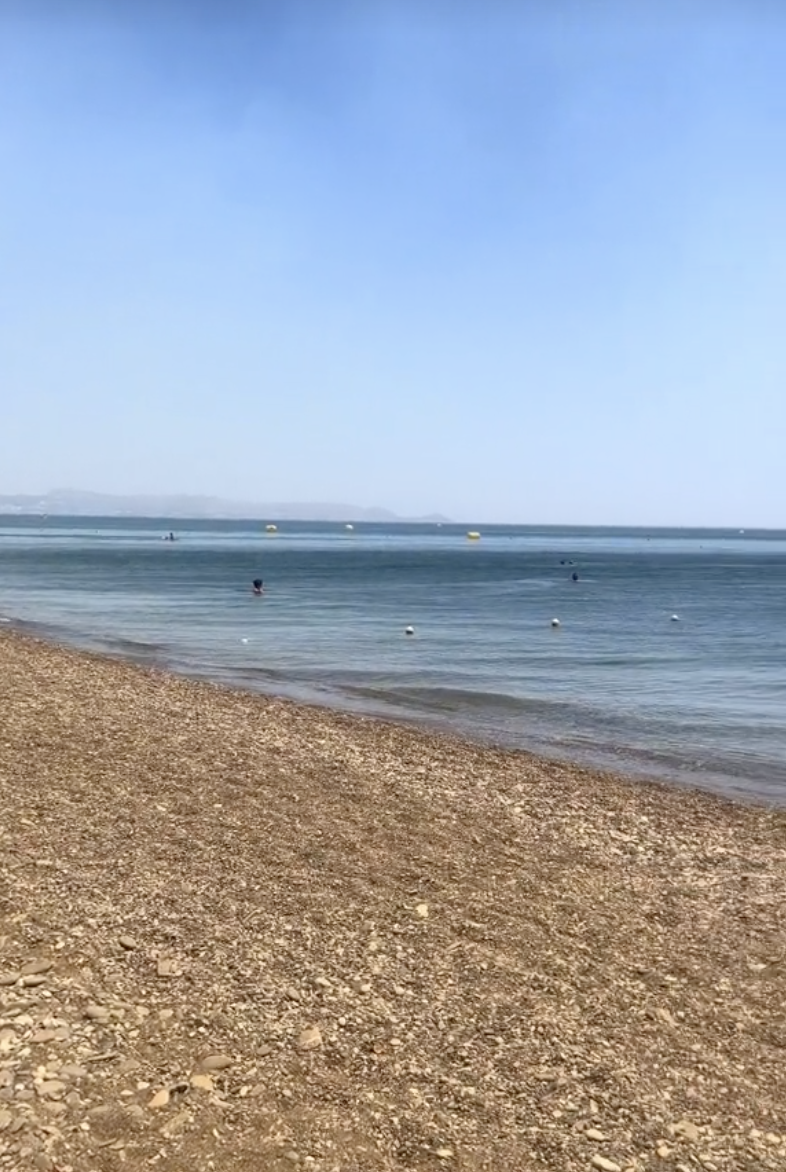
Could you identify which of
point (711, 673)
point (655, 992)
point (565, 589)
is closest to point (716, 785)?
point (655, 992)

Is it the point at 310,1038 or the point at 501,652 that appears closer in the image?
the point at 310,1038

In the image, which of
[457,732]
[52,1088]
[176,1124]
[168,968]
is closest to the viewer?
[176,1124]

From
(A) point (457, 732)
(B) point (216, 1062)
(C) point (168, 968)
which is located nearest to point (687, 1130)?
(B) point (216, 1062)

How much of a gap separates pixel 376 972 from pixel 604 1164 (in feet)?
8.11

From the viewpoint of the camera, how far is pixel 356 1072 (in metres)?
6.27

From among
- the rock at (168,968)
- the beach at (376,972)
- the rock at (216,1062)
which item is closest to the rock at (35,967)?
the beach at (376,972)

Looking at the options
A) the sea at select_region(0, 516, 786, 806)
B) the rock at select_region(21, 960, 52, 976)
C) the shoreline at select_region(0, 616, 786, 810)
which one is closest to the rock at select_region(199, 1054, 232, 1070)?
the rock at select_region(21, 960, 52, 976)

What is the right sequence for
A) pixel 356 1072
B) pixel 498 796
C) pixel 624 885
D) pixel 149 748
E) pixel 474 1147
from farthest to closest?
1. pixel 149 748
2. pixel 498 796
3. pixel 624 885
4. pixel 356 1072
5. pixel 474 1147

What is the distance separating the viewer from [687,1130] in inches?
235

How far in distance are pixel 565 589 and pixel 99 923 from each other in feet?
208

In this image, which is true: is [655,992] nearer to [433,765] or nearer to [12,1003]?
[12,1003]

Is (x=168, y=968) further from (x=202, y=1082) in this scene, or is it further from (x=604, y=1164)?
(x=604, y=1164)

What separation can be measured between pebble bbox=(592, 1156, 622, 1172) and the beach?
0.07ft

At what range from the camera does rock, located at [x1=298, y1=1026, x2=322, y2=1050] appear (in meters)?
6.52
